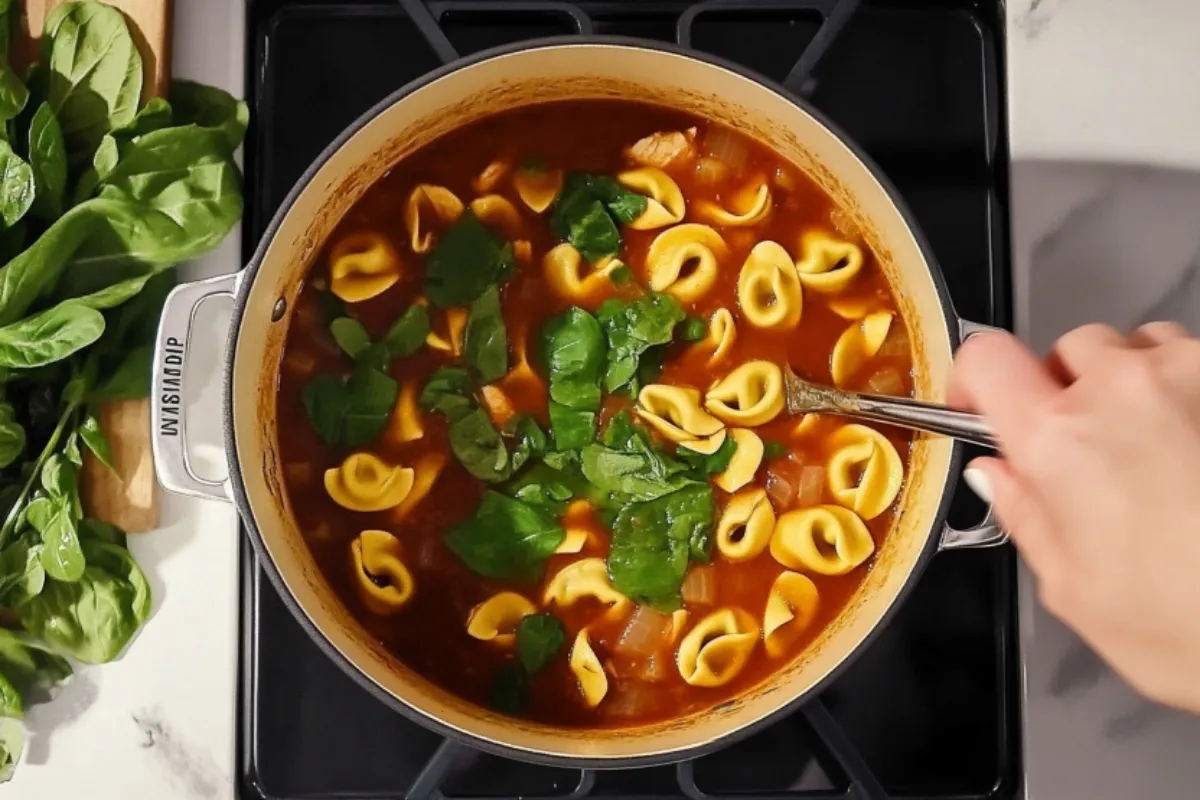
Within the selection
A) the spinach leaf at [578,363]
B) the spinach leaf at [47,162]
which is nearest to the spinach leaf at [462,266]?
the spinach leaf at [578,363]

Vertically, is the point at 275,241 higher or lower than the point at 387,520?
higher

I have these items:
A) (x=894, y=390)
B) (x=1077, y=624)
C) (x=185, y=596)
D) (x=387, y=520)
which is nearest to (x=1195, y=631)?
(x=1077, y=624)

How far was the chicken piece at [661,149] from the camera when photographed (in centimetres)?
148

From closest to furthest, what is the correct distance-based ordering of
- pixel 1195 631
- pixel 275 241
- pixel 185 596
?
pixel 1195 631, pixel 275 241, pixel 185 596

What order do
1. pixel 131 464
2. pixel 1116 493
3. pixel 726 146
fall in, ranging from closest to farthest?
1. pixel 1116 493
2. pixel 131 464
3. pixel 726 146

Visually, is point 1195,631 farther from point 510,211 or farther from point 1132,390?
point 510,211

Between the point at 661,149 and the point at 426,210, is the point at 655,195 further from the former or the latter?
the point at 426,210

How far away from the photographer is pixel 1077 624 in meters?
0.93

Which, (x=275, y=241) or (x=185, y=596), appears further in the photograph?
(x=185, y=596)

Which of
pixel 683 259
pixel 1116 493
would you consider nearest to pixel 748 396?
pixel 683 259

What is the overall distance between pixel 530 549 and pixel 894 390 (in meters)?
0.49

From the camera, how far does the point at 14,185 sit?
131 centimetres

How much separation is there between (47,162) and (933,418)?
103cm

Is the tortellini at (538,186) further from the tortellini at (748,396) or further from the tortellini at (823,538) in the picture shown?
the tortellini at (823,538)
